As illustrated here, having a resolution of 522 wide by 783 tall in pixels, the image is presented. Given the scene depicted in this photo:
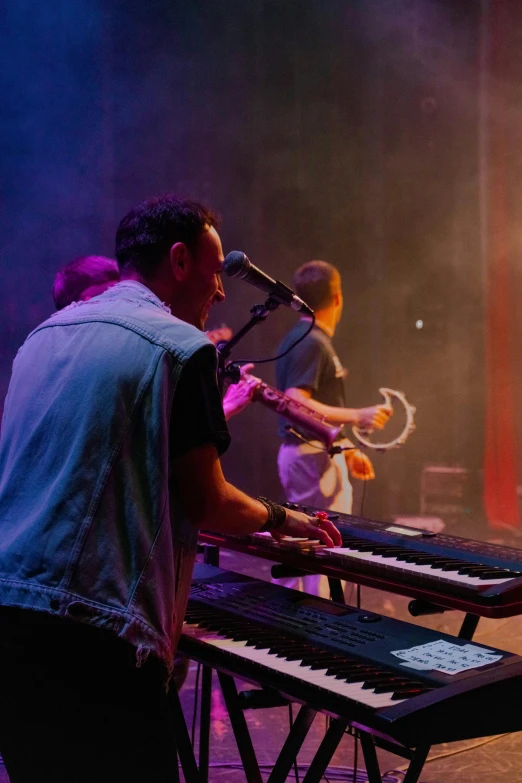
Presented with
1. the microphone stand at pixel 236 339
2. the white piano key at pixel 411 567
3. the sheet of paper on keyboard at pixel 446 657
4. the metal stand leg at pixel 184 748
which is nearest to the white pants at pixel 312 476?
the microphone stand at pixel 236 339

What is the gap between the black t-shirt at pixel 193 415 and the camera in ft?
5.35

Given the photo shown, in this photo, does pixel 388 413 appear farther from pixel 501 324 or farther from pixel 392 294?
pixel 501 324

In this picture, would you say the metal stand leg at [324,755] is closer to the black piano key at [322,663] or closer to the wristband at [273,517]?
the black piano key at [322,663]

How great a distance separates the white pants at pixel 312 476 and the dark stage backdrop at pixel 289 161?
9.58 feet

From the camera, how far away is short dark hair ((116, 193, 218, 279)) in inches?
72.2

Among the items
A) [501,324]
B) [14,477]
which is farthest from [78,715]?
[501,324]

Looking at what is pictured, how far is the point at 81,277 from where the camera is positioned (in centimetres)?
346

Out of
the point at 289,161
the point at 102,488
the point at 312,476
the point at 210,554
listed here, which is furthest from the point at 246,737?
the point at 289,161

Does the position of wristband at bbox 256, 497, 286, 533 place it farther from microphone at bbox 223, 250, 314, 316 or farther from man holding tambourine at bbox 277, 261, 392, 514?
man holding tambourine at bbox 277, 261, 392, 514

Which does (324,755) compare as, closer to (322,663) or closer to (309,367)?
(322,663)

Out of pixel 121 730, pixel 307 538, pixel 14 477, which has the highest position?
pixel 14 477

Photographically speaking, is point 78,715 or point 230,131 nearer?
point 78,715

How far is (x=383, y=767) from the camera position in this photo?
11.3ft

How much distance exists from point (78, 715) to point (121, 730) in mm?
83
